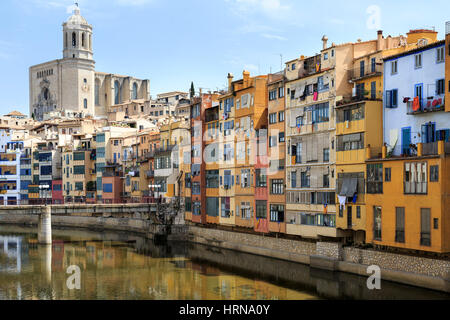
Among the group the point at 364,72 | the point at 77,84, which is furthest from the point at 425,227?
the point at 77,84

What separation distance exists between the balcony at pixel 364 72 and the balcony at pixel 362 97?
115 centimetres

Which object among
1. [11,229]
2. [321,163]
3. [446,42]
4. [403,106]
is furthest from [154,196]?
[446,42]

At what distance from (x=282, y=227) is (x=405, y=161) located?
47.6ft

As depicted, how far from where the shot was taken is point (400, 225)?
3697 cm

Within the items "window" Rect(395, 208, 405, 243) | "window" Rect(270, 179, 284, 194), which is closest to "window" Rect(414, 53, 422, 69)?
"window" Rect(395, 208, 405, 243)

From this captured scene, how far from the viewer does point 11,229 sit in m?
84.3

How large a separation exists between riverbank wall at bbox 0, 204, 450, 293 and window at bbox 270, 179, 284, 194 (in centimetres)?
392

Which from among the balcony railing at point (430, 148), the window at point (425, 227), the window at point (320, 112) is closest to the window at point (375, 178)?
the balcony railing at point (430, 148)

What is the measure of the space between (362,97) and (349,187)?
630cm

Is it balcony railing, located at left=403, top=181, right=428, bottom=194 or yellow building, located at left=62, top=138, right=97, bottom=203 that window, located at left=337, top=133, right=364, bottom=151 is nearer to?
balcony railing, located at left=403, top=181, right=428, bottom=194

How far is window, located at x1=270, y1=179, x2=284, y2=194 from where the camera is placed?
49531mm

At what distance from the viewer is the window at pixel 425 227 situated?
115 feet

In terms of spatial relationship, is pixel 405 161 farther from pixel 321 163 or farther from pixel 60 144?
pixel 60 144

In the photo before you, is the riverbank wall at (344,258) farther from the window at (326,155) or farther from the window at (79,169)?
the window at (79,169)
